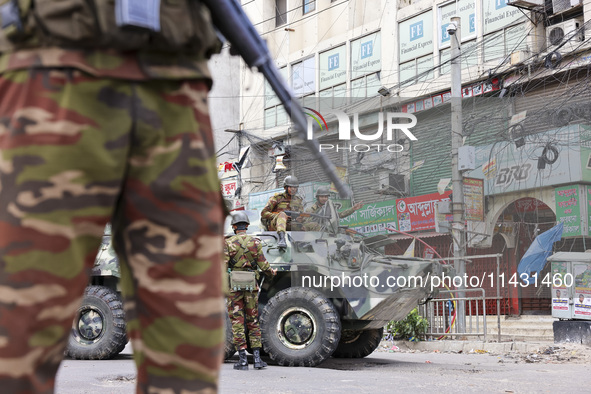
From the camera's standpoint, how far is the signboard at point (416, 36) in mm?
18859

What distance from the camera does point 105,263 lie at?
10234mm

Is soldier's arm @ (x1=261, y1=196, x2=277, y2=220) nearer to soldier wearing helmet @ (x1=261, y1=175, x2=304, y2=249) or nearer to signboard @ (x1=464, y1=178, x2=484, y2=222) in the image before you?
soldier wearing helmet @ (x1=261, y1=175, x2=304, y2=249)

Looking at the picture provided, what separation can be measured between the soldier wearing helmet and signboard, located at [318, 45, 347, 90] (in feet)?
37.2

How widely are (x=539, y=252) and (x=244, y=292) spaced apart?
918 centimetres

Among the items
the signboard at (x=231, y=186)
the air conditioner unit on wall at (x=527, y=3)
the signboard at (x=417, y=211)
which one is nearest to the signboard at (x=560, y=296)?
the signboard at (x=417, y=211)

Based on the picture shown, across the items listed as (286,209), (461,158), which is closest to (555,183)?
(461,158)

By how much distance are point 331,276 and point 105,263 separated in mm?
2932

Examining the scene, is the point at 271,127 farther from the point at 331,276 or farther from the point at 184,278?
the point at 184,278

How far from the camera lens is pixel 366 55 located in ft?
67.8

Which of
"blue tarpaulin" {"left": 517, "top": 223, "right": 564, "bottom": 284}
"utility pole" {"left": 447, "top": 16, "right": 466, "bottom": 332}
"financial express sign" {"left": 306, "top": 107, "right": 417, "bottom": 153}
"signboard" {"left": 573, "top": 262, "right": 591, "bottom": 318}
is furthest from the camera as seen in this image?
"financial express sign" {"left": 306, "top": 107, "right": 417, "bottom": 153}

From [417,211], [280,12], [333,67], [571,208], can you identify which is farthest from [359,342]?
[280,12]

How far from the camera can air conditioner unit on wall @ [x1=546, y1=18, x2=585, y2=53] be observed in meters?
15.6

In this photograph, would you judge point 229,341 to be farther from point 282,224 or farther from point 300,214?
point 300,214

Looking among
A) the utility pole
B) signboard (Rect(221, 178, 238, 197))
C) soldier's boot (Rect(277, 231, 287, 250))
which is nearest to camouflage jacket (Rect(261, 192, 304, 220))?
soldier's boot (Rect(277, 231, 287, 250))
